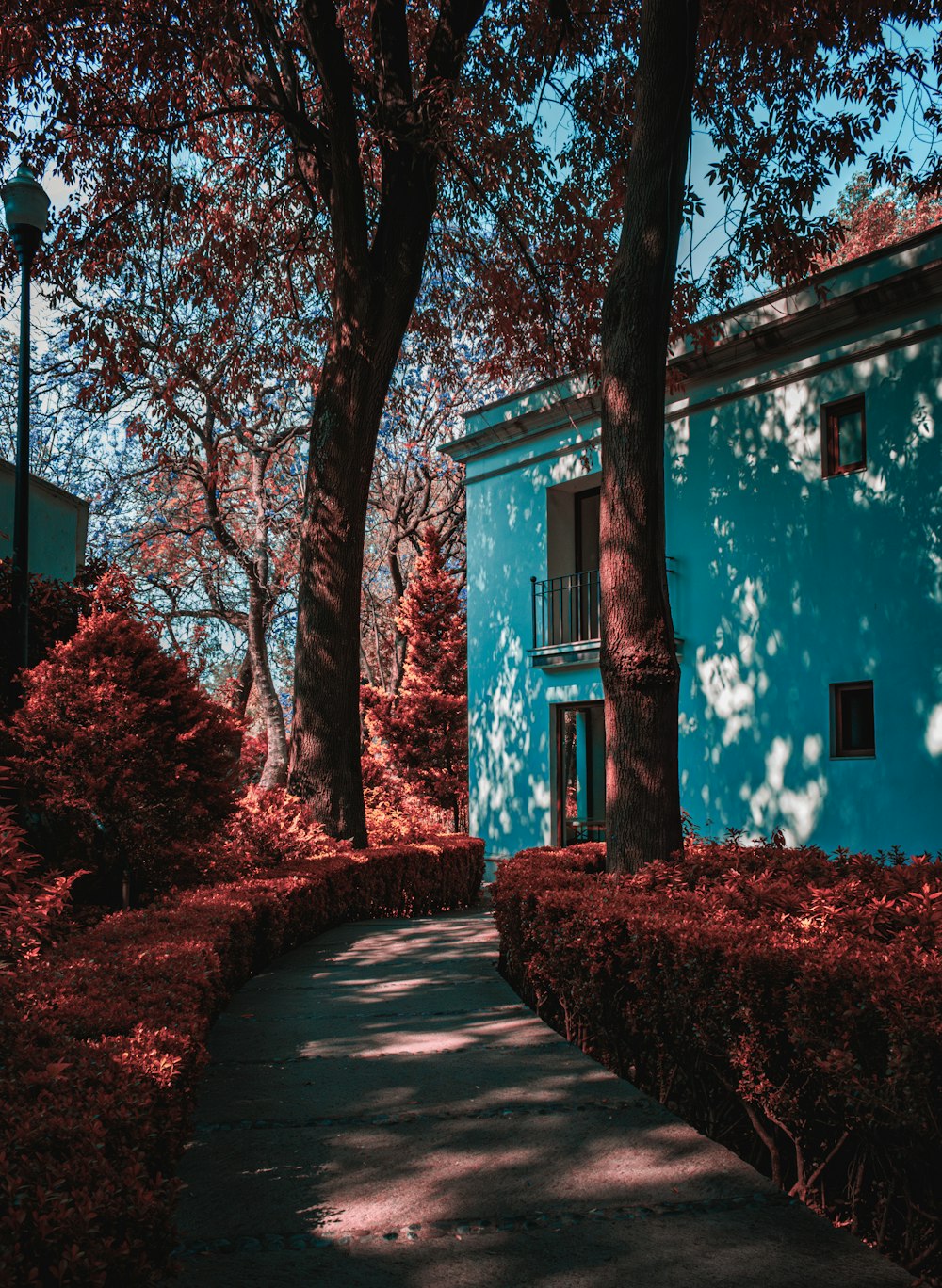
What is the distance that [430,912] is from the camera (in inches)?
517

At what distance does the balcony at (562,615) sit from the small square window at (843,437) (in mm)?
4398

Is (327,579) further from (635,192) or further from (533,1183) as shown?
(533,1183)

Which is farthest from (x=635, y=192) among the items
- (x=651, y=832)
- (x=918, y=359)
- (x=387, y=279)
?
(x=918, y=359)

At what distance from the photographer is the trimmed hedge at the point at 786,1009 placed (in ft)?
10.9

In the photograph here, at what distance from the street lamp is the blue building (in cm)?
781

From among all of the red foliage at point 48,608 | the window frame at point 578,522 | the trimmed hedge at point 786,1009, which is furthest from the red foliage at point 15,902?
the window frame at point 578,522

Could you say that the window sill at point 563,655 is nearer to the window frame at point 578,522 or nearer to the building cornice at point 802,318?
the window frame at point 578,522

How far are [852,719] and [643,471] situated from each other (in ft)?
22.4

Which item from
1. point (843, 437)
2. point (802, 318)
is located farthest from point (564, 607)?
point (802, 318)

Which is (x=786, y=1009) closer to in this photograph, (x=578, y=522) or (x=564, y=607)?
(x=564, y=607)

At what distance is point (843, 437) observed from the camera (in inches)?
513

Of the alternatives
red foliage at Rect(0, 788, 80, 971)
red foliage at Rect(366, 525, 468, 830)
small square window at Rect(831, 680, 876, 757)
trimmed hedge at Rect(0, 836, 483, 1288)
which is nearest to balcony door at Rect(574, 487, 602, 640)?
small square window at Rect(831, 680, 876, 757)

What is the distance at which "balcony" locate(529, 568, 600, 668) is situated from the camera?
1647 cm

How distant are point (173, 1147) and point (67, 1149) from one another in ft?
2.19
